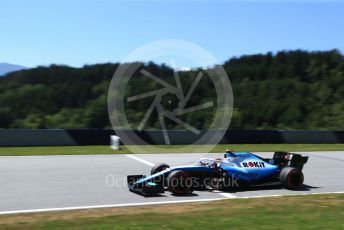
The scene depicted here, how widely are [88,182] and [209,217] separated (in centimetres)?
576

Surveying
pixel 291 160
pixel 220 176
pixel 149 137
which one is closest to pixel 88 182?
pixel 220 176

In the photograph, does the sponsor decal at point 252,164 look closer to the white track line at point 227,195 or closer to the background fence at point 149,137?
the white track line at point 227,195

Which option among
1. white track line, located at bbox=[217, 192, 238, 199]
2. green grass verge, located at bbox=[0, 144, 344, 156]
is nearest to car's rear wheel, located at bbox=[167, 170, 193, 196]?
white track line, located at bbox=[217, 192, 238, 199]

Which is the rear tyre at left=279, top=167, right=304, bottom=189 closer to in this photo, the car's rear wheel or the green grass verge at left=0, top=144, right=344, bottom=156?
the car's rear wheel

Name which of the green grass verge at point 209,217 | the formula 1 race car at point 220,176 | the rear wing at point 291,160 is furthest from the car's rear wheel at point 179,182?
the rear wing at point 291,160

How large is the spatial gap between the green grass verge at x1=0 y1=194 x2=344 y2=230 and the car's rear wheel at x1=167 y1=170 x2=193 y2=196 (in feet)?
3.57

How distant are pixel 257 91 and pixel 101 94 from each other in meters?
17.1

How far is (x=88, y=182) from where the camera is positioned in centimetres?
1371

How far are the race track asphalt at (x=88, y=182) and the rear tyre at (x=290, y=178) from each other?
22 centimetres

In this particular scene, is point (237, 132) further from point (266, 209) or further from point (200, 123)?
point (266, 209)

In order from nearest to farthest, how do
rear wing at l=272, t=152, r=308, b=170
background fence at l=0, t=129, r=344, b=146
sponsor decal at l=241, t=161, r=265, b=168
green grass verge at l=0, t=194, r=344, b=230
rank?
1. green grass verge at l=0, t=194, r=344, b=230
2. sponsor decal at l=241, t=161, r=265, b=168
3. rear wing at l=272, t=152, r=308, b=170
4. background fence at l=0, t=129, r=344, b=146

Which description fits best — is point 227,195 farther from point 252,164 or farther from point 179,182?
point 179,182

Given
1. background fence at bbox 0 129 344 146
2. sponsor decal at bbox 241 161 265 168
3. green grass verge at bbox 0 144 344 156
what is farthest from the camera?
background fence at bbox 0 129 344 146

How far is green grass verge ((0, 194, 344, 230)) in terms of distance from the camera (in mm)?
8102
